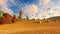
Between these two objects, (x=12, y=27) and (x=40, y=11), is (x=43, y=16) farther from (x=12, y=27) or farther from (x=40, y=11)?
(x=12, y=27)

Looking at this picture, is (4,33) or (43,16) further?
(43,16)

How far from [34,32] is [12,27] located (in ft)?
1.21

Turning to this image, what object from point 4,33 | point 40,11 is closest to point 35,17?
point 40,11

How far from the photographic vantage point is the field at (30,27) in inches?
114

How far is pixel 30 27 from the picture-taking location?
2.97 metres

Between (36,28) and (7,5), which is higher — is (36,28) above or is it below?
below

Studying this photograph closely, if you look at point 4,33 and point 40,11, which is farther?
point 40,11

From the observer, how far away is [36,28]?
2.96m

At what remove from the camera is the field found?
2902mm

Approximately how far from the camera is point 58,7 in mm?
3051

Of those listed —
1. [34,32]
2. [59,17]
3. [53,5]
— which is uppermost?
[53,5]

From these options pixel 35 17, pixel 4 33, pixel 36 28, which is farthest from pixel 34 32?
pixel 4 33

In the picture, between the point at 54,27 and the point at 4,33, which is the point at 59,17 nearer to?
the point at 54,27

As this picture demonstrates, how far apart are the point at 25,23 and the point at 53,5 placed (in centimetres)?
57
